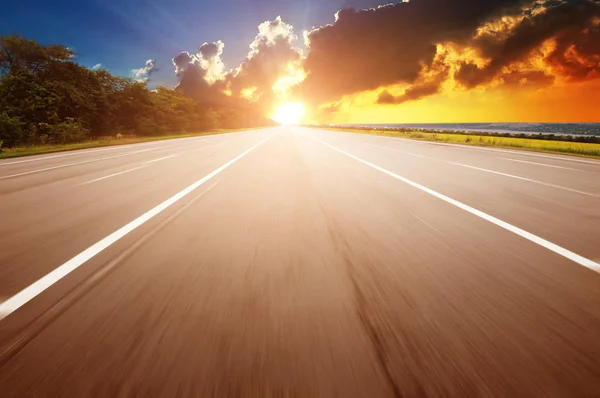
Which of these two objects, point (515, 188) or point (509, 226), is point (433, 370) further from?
point (515, 188)

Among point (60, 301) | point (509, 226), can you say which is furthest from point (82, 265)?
point (509, 226)

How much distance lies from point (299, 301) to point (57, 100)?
1532 inches

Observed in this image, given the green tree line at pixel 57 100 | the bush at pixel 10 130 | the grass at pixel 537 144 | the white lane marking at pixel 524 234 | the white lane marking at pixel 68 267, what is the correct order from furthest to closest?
the green tree line at pixel 57 100 < the bush at pixel 10 130 < the grass at pixel 537 144 < the white lane marking at pixel 524 234 < the white lane marking at pixel 68 267

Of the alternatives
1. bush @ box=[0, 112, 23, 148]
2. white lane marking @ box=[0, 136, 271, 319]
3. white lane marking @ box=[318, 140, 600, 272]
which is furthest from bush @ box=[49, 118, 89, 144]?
white lane marking @ box=[318, 140, 600, 272]

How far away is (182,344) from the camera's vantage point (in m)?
1.96

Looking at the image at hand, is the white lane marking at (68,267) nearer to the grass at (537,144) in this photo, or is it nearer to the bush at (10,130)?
the grass at (537,144)

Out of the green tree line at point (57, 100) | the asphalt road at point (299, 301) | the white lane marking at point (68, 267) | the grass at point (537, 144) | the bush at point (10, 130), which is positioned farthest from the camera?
the green tree line at point (57, 100)

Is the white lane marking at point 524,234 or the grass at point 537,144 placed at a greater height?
the white lane marking at point 524,234

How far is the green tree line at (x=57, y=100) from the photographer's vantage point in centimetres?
2820

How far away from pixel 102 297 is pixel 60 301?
289mm

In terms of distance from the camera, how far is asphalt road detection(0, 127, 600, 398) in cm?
168

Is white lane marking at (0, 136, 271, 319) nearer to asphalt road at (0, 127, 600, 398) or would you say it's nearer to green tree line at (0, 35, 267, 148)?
asphalt road at (0, 127, 600, 398)

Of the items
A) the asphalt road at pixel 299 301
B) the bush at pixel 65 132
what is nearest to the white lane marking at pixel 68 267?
the asphalt road at pixel 299 301

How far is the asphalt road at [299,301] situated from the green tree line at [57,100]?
30.1m
